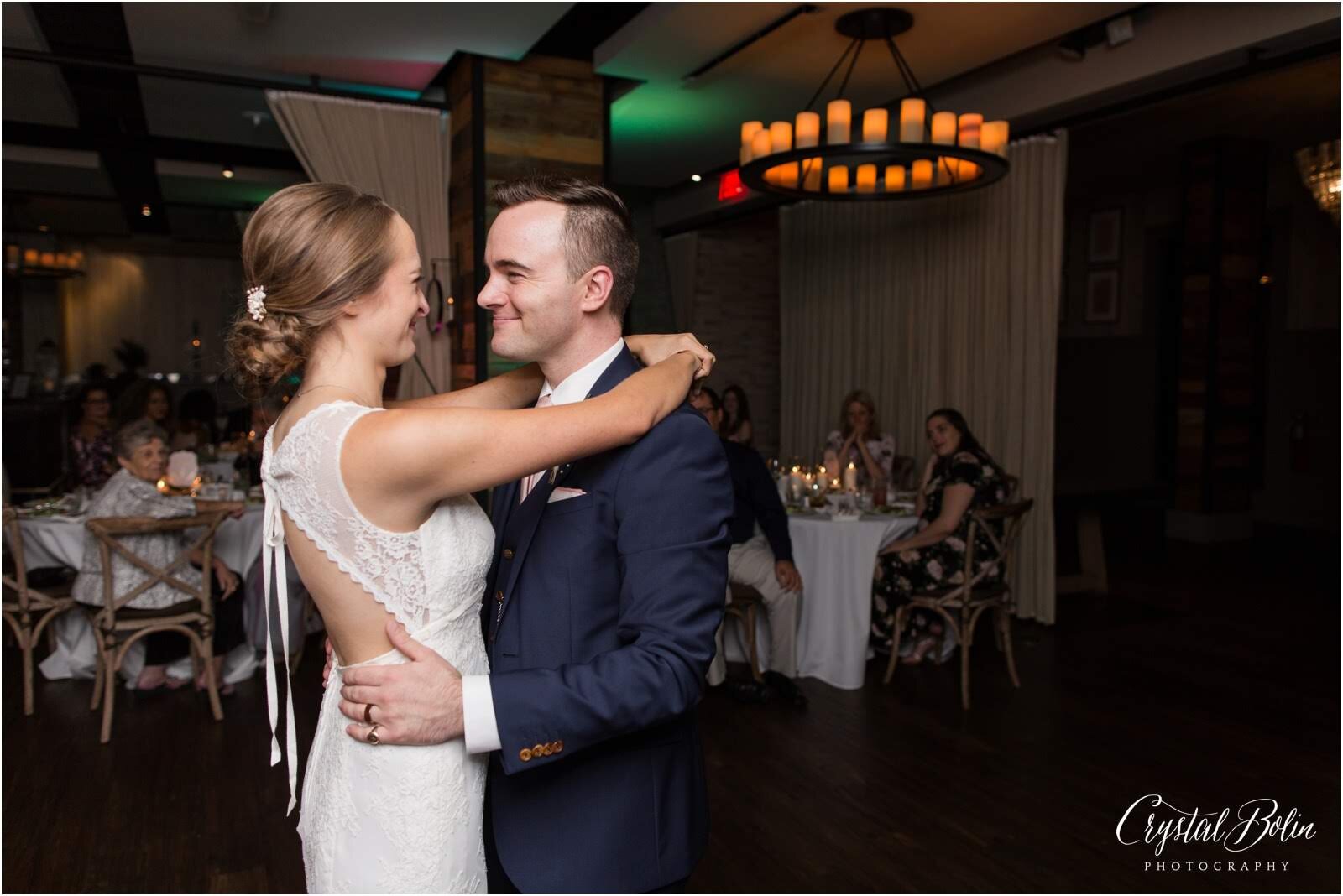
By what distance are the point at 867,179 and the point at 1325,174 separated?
9.74ft

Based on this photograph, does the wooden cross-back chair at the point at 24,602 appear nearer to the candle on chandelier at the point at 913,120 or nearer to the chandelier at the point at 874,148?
the chandelier at the point at 874,148

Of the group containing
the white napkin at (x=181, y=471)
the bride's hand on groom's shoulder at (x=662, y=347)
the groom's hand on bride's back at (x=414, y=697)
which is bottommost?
the white napkin at (x=181, y=471)

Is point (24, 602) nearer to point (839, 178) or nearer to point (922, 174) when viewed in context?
point (839, 178)

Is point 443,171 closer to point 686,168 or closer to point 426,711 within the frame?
point 686,168

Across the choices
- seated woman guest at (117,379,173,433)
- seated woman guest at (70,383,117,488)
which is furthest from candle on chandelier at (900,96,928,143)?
seated woman guest at (70,383,117,488)

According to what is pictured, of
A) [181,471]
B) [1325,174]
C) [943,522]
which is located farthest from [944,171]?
[181,471]

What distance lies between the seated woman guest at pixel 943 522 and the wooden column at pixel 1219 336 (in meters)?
4.65

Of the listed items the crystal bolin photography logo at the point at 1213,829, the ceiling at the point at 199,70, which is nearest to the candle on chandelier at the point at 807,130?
the ceiling at the point at 199,70

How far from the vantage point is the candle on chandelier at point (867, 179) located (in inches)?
212

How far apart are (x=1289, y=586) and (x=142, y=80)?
324 inches

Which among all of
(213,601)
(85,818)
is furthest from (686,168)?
(85,818)

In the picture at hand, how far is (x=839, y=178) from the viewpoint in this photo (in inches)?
207

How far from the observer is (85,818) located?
10.7 ft

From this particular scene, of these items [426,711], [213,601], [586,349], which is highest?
[586,349]
